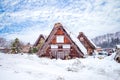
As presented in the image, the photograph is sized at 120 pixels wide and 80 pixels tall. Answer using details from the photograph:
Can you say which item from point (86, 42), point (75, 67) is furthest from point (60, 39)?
point (86, 42)

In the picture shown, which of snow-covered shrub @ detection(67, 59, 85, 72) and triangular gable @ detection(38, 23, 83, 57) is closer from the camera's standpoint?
snow-covered shrub @ detection(67, 59, 85, 72)

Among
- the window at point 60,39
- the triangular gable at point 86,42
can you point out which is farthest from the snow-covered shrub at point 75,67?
the triangular gable at point 86,42

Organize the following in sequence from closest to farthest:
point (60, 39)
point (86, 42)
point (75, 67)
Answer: point (75, 67), point (60, 39), point (86, 42)

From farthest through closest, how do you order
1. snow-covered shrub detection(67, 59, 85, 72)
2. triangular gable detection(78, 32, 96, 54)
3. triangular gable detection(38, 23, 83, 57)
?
triangular gable detection(78, 32, 96, 54) → triangular gable detection(38, 23, 83, 57) → snow-covered shrub detection(67, 59, 85, 72)

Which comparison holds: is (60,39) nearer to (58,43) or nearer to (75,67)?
(58,43)

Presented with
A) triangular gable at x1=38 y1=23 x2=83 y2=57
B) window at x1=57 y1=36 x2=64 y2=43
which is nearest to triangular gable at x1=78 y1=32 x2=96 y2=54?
triangular gable at x1=38 y1=23 x2=83 y2=57

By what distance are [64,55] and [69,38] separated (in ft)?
7.01

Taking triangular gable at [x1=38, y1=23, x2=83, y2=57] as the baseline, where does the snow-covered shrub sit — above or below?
below

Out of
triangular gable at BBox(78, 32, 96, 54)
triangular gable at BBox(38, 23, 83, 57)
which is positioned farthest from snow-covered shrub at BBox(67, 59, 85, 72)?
triangular gable at BBox(78, 32, 96, 54)

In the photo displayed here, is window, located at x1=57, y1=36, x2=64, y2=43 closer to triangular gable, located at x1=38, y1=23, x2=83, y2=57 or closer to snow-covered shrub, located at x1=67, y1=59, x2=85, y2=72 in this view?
→ triangular gable, located at x1=38, y1=23, x2=83, y2=57

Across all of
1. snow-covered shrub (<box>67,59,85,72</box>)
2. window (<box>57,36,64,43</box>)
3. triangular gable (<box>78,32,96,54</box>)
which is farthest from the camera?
Result: triangular gable (<box>78,32,96,54</box>)

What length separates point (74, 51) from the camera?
27.4 metres

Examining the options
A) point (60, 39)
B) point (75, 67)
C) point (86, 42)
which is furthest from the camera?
point (86, 42)

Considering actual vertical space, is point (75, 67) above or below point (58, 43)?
below
